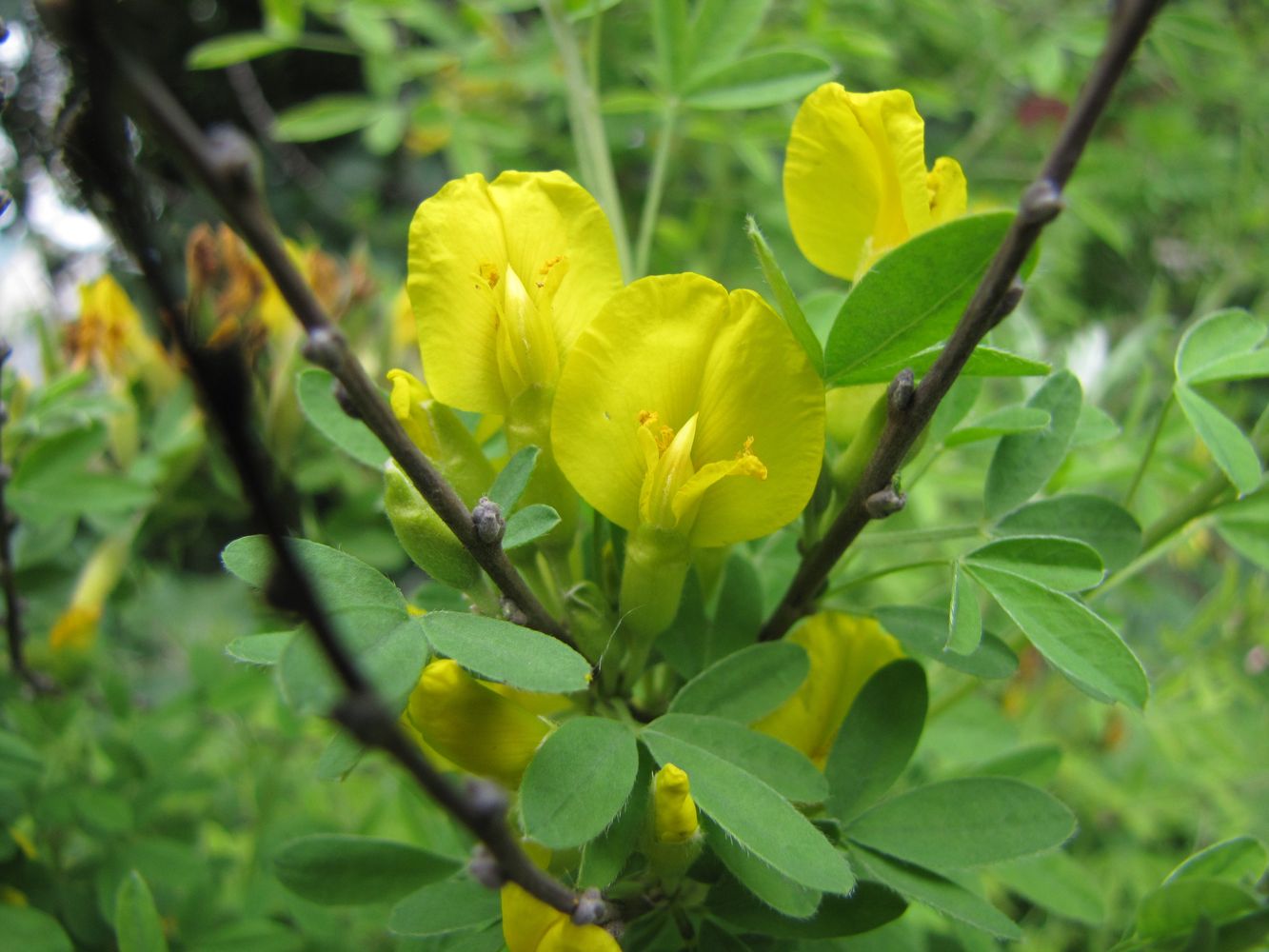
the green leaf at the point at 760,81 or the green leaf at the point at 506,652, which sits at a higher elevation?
the green leaf at the point at 760,81

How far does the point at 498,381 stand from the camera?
0.50 m

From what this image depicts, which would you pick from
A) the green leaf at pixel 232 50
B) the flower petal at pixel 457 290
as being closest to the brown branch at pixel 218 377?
the flower petal at pixel 457 290

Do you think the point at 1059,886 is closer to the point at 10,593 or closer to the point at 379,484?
the point at 379,484

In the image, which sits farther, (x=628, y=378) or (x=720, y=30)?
(x=720, y=30)

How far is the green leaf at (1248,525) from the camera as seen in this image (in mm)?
618

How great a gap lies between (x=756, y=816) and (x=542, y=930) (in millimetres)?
111

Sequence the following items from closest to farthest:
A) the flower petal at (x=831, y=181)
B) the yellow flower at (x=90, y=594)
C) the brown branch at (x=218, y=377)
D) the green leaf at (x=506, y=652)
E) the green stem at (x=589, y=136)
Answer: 1. the brown branch at (x=218, y=377)
2. the green leaf at (x=506, y=652)
3. the flower petal at (x=831, y=181)
4. the green stem at (x=589, y=136)
5. the yellow flower at (x=90, y=594)

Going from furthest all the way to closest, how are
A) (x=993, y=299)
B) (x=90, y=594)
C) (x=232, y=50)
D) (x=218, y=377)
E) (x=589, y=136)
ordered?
(x=232, y=50) → (x=90, y=594) → (x=589, y=136) → (x=993, y=299) → (x=218, y=377)

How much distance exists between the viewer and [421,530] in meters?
0.42

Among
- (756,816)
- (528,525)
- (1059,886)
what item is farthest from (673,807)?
(1059,886)

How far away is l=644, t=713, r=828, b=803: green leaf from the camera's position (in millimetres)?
469

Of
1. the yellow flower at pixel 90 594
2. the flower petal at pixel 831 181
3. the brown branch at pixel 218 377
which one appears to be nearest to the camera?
the brown branch at pixel 218 377

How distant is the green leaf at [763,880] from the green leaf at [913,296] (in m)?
0.23

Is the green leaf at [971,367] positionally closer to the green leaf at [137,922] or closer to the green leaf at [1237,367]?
the green leaf at [1237,367]
